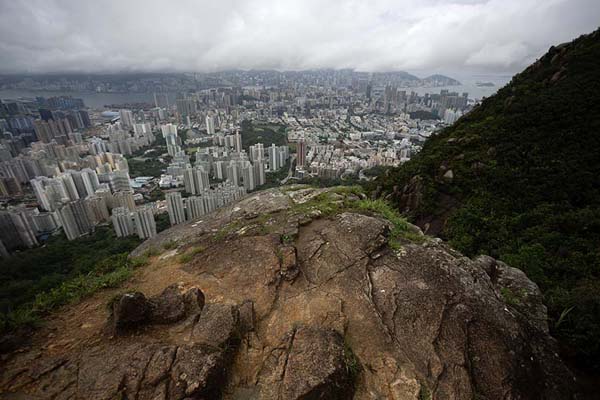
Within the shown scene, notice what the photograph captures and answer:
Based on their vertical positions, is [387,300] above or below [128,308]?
below

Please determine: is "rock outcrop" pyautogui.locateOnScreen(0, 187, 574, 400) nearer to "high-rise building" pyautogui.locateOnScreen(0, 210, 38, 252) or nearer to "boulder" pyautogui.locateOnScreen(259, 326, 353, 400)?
"boulder" pyautogui.locateOnScreen(259, 326, 353, 400)

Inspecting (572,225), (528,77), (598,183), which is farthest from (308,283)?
(528,77)

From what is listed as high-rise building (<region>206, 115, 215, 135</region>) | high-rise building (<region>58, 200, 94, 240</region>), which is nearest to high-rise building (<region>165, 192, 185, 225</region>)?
high-rise building (<region>58, 200, 94, 240</region>)

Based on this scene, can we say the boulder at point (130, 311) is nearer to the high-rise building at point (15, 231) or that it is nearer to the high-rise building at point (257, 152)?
the high-rise building at point (15, 231)

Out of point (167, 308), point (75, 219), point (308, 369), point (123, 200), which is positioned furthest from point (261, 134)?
point (308, 369)

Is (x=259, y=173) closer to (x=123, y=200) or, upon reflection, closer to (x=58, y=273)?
(x=123, y=200)

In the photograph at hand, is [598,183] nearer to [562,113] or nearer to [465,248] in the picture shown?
[562,113]

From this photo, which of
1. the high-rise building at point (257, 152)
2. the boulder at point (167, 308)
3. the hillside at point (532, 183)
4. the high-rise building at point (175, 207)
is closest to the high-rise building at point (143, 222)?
the high-rise building at point (175, 207)
